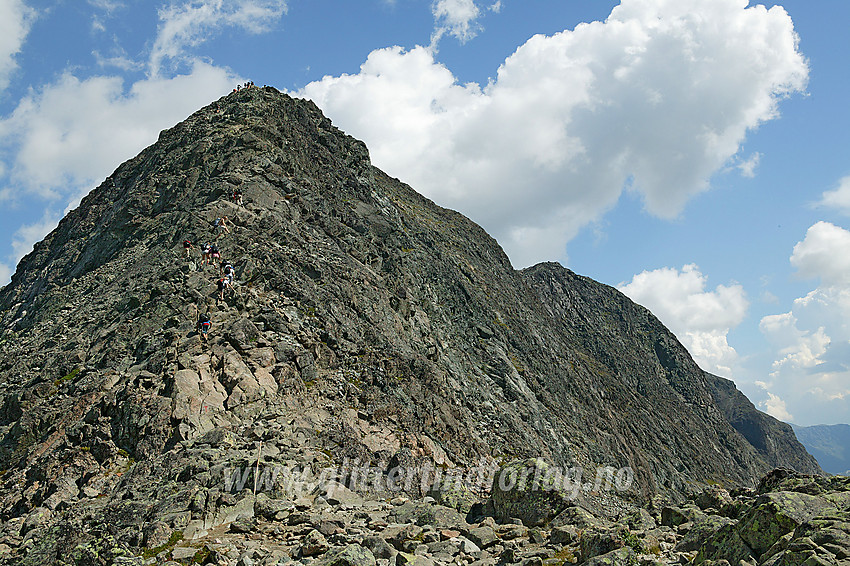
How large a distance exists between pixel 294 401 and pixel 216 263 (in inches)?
481

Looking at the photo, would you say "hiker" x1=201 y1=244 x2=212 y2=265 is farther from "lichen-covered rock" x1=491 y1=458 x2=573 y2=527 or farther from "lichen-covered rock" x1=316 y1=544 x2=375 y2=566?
"lichen-covered rock" x1=316 y1=544 x2=375 y2=566

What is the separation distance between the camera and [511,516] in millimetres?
20562

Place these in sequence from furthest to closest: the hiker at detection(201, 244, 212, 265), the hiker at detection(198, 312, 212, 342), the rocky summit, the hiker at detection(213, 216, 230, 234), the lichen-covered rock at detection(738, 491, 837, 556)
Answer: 1. the hiker at detection(213, 216, 230, 234)
2. the hiker at detection(201, 244, 212, 265)
3. the hiker at detection(198, 312, 212, 342)
4. the rocky summit
5. the lichen-covered rock at detection(738, 491, 837, 556)

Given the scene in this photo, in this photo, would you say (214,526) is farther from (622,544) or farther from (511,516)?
(622,544)

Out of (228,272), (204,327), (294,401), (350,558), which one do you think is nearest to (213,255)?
(228,272)

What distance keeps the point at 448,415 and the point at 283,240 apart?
17745 millimetres

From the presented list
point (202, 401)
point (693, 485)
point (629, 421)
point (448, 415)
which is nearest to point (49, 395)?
point (202, 401)

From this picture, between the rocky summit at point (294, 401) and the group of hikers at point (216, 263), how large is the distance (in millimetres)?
142

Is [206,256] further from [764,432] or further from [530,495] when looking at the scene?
[764,432]

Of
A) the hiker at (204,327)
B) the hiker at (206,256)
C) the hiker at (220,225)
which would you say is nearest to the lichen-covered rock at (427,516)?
the hiker at (204,327)

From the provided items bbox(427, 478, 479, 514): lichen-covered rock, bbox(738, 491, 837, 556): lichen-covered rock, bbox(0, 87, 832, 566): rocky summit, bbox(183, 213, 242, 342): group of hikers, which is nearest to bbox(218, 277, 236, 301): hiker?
bbox(183, 213, 242, 342): group of hikers

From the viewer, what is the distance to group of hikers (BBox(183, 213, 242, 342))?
30766 millimetres

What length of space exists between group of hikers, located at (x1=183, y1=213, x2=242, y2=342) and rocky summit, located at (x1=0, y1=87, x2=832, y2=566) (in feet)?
Answer: 0.46

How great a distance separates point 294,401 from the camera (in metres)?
29.1
